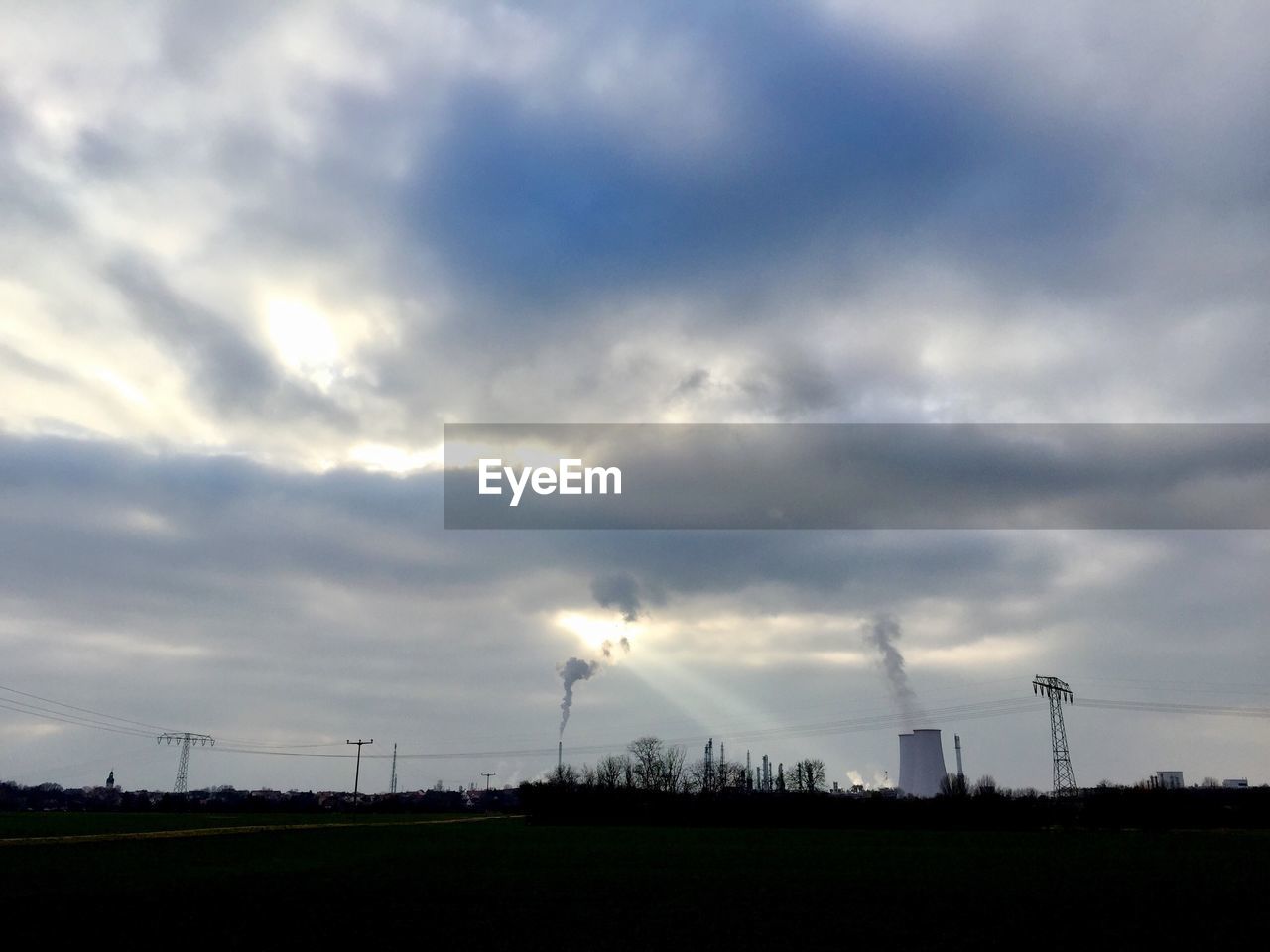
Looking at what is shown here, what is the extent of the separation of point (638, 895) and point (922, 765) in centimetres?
8942

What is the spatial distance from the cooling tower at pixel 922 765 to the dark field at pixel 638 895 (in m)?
51.4

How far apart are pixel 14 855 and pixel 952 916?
52.0 meters

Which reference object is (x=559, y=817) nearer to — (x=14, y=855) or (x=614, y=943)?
(x=14, y=855)

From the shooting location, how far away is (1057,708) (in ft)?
401

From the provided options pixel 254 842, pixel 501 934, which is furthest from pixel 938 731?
pixel 501 934

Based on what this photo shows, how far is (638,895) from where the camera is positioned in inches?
1425

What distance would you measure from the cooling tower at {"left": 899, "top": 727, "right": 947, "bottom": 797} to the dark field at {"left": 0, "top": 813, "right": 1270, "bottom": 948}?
51.4 metres

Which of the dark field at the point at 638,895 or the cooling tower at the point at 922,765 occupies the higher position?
the cooling tower at the point at 922,765

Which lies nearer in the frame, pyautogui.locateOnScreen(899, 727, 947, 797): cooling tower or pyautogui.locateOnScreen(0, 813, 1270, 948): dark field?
pyautogui.locateOnScreen(0, 813, 1270, 948): dark field

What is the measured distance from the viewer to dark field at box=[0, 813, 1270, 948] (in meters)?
27.3

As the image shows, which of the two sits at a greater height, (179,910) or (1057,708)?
(1057,708)

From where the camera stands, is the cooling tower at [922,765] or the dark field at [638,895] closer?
the dark field at [638,895]

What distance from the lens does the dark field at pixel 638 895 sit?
1075 inches

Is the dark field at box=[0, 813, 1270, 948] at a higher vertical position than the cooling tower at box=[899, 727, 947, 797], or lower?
lower
